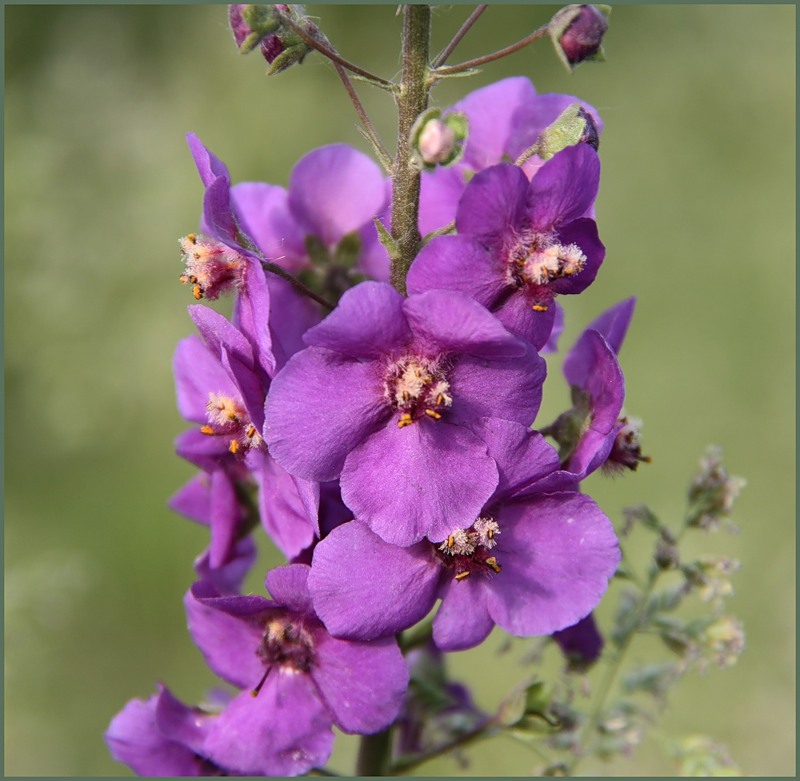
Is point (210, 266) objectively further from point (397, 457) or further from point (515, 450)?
point (515, 450)

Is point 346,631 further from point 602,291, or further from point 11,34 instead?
point 11,34

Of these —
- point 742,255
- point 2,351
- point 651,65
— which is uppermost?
point 651,65

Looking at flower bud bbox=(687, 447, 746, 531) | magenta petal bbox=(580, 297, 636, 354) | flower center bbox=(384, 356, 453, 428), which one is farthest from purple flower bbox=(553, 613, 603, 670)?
flower center bbox=(384, 356, 453, 428)

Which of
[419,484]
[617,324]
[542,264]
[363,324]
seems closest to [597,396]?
[617,324]

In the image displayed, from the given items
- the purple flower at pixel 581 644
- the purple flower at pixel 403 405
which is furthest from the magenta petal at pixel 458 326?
the purple flower at pixel 581 644

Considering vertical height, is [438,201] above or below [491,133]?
below

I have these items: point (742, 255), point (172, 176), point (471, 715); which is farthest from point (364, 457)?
point (742, 255)
